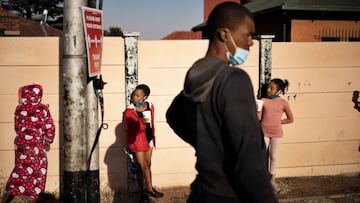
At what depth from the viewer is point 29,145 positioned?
17.9 feet

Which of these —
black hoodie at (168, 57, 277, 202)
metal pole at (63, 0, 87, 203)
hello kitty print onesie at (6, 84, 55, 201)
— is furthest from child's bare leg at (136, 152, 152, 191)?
black hoodie at (168, 57, 277, 202)

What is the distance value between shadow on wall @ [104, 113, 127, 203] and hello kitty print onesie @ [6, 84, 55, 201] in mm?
956

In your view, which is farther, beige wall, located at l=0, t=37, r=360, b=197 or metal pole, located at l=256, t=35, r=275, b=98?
metal pole, located at l=256, t=35, r=275, b=98

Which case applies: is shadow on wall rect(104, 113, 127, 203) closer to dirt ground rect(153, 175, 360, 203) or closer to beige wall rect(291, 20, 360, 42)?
dirt ground rect(153, 175, 360, 203)

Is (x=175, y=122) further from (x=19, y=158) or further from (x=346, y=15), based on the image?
(x=346, y=15)

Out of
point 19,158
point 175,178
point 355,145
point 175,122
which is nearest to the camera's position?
point 175,122

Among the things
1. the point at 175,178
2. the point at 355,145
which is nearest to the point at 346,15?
the point at 355,145

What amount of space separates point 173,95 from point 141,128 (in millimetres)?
755

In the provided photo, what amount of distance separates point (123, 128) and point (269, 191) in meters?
4.30

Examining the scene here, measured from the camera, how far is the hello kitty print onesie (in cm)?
546

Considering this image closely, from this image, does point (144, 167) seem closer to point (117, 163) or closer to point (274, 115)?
point (117, 163)

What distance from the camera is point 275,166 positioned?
A: 621 centimetres

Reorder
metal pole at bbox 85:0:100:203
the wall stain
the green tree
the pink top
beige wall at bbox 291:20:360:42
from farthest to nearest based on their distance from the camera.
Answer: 1. the green tree
2. beige wall at bbox 291:20:360:42
3. the wall stain
4. the pink top
5. metal pole at bbox 85:0:100:203

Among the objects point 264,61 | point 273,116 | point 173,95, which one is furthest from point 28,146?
point 264,61
